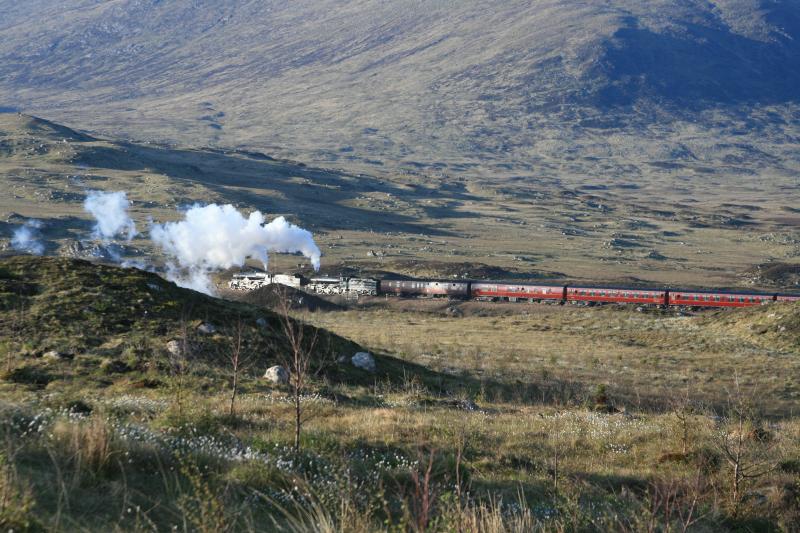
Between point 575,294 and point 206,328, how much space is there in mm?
49493

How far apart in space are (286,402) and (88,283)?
39.9 feet

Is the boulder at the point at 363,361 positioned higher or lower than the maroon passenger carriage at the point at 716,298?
higher

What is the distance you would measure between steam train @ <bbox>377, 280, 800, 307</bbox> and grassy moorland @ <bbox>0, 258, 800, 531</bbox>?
103 feet

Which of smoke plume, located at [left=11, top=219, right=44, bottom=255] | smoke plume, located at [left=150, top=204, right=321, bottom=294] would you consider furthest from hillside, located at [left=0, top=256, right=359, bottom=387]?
smoke plume, located at [left=11, top=219, right=44, bottom=255]

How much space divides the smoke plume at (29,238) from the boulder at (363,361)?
60052 millimetres

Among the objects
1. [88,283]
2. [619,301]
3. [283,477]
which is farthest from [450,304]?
[283,477]

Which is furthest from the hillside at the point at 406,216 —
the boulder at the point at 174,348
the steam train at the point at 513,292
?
the boulder at the point at 174,348

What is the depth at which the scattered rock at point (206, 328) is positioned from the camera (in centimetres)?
2227

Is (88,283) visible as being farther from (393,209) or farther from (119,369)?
(393,209)

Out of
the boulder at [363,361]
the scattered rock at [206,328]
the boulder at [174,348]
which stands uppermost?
the scattered rock at [206,328]

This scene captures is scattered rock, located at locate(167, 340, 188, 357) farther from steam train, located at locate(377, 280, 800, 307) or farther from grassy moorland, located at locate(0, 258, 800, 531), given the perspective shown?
steam train, located at locate(377, 280, 800, 307)

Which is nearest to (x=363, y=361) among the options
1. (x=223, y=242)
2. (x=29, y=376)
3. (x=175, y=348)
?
(x=175, y=348)

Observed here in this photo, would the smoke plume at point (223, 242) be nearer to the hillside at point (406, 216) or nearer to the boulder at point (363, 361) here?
the hillside at point (406, 216)

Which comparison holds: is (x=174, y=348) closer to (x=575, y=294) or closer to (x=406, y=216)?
(x=575, y=294)
